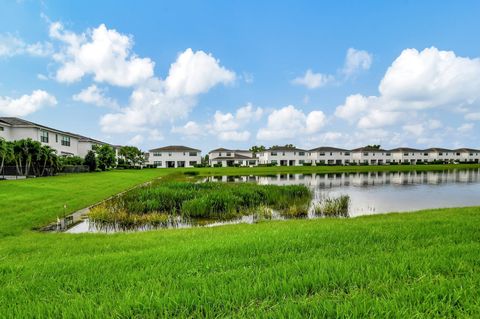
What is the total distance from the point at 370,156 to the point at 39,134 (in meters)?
103

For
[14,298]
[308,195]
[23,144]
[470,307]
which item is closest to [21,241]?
[14,298]

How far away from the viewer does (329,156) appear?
101125 millimetres

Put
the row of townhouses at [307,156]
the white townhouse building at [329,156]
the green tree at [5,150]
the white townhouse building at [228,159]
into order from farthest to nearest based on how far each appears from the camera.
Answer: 1. the white townhouse building at [329,156]
2. the white townhouse building at [228,159]
3. the row of townhouses at [307,156]
4. the green tree at [5,150]

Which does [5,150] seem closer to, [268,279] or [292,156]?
[268,279]

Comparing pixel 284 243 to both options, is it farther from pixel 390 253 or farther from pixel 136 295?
pixel 136 295

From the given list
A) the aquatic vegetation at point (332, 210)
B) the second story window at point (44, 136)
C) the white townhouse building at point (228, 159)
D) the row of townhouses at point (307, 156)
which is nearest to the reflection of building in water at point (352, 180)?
the aquatic vegetation at point (332, 210)

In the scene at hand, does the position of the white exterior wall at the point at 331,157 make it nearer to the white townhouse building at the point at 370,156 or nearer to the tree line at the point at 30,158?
the white townhouse building at the point at 370,156

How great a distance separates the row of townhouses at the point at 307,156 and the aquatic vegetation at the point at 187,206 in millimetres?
68098

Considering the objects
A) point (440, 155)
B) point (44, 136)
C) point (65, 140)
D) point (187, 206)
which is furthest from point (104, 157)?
point (440, 155)

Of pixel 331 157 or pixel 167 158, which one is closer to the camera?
pixel 167 158

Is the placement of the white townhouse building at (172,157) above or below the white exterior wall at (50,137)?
below

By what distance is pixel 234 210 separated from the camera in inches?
620

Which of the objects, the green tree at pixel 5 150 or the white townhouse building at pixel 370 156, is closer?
the green tree at pixel 5 150

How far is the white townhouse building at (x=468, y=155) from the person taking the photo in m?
115
